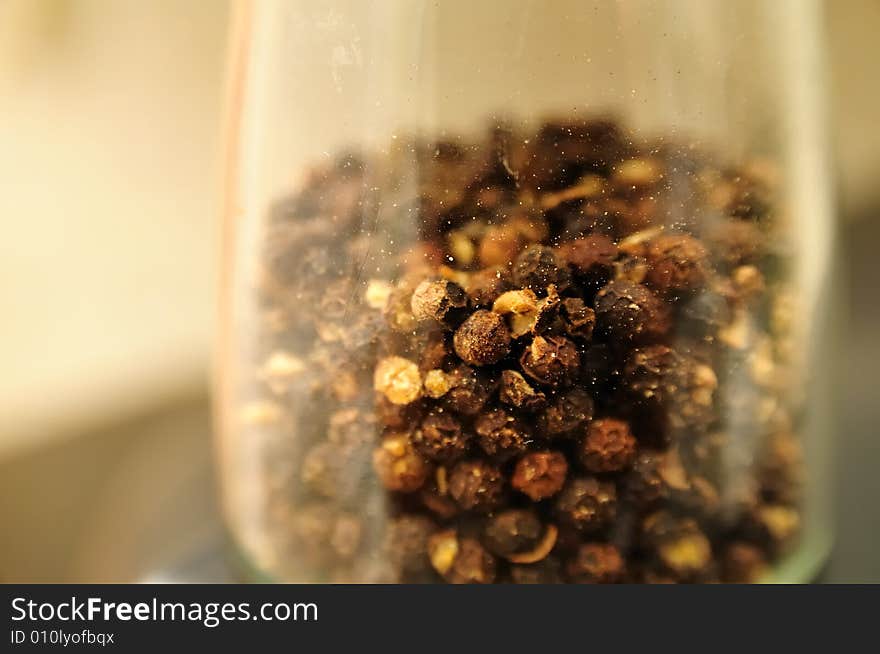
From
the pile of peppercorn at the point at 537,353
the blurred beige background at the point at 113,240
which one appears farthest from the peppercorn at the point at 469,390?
the blurred beige background at the point at 113,240

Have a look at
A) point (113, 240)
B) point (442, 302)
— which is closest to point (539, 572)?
point (442, 302)

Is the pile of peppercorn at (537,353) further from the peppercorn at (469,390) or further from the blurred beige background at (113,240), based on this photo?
the blurred beige background at (113,240)

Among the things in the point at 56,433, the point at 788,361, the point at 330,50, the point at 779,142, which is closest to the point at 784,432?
the point at 788,361

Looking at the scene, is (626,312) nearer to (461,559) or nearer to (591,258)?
(591,258)

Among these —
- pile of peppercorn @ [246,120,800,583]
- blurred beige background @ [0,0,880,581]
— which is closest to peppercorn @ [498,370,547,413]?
pile of peppercorn @ [246,120,800,583]

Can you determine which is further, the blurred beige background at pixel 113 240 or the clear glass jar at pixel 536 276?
the blurred beige background at pixel 113 240

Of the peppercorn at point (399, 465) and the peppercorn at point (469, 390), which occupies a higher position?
the peppercorn at point (469, 390)
